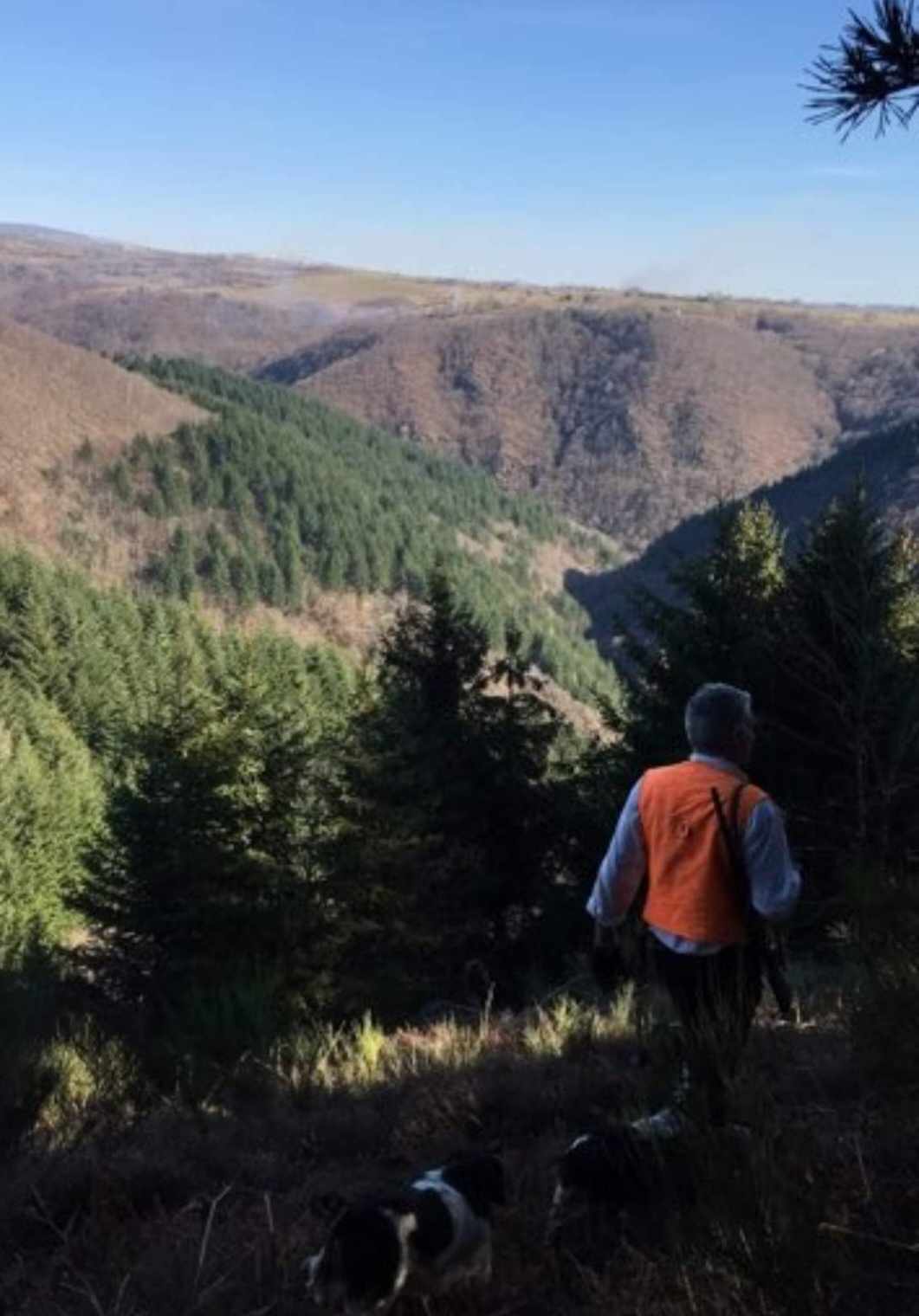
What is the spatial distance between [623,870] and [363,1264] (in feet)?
5.15

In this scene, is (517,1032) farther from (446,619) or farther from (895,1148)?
(446,619)

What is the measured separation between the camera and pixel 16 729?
61.1 metres

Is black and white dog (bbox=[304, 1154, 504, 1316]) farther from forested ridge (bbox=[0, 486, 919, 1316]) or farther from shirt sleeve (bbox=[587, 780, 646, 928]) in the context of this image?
shirt sleeve (bbox=[587, 780, 646, 928])

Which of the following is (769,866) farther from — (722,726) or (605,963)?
(605,963)

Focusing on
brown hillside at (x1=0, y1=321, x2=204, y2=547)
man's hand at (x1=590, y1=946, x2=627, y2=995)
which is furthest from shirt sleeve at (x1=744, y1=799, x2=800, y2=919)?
brown hillside at (x1=0, y1=321, x2=204, y2=547)

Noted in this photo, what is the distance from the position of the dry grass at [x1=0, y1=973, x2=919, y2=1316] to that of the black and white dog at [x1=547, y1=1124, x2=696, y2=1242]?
0.18ft

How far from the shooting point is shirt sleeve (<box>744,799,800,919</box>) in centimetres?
374

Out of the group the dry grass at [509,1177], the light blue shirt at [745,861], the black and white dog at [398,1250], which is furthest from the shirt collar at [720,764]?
the black and white dog at [398,1250]

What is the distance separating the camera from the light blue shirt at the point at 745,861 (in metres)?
3.76

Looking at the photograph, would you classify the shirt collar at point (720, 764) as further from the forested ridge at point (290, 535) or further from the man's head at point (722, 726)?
the forested ridge at point (290, 535)

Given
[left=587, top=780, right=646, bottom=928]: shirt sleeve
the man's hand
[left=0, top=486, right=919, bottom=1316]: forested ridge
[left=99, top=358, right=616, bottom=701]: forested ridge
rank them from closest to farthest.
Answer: [left=0, top=486, right=919, bottom=1316]: forested ridge, [left=587, top=780, right=646, bottom=928]: shirt sleeve, the man's hand, [left=99, top=358, right=616, bottom=701]: forested ridge

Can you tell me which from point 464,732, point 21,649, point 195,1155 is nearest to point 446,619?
point 464,732

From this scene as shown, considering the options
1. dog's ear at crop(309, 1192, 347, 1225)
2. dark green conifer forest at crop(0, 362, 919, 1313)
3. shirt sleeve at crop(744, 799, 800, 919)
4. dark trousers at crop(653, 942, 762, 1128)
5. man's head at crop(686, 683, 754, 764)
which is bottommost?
dark green conifer forest at crop(0, 362, 919, 1313)

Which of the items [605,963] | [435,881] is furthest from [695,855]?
[435,881]
